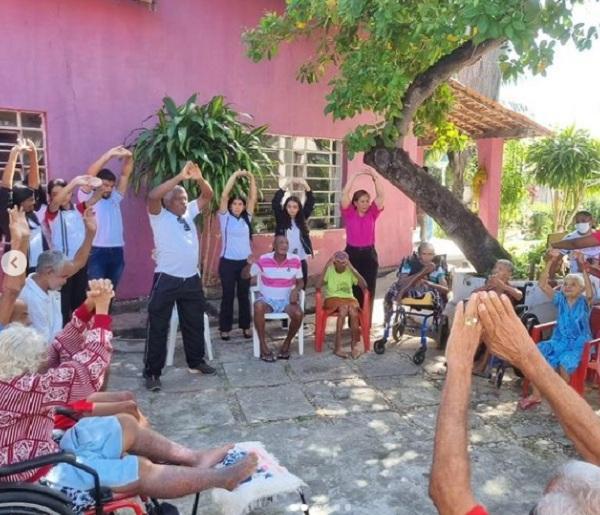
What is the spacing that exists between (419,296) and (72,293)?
3.39 m

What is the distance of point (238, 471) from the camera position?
8.54 feet

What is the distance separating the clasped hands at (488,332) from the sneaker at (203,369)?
3.55 metres

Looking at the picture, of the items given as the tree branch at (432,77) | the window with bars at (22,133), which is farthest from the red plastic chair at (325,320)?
the window with bars at (22,133)

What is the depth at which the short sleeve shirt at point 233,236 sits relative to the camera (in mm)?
5645

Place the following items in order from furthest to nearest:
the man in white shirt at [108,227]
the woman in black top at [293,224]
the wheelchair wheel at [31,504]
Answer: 1. the woman in black top at [293,224]
2. the man in white shirt at [108,227]
3. the wheelchair wheel at [31,504]

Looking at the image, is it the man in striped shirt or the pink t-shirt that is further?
the pink t-shirt

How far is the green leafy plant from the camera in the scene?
574 cm

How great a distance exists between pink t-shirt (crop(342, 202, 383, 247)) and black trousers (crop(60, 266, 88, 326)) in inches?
110

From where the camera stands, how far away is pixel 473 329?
1.55 metres

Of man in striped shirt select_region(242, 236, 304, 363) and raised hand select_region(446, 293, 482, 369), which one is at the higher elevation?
raised hand select_region(446, 293, 482, 369)

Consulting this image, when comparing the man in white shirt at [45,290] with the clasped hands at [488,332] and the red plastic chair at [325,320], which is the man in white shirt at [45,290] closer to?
the clasped hands at [488,332]

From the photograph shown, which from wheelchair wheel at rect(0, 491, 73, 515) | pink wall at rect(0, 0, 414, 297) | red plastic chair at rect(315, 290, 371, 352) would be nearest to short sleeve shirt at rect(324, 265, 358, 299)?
red plastic chair at rect(315, 290, 371, 352)

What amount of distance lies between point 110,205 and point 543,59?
164 inches

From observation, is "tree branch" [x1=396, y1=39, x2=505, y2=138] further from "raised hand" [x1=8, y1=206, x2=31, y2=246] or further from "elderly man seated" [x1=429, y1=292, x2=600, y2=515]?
"elderly man seated" [x1=429, y1=292, x2=600, y2=515]
